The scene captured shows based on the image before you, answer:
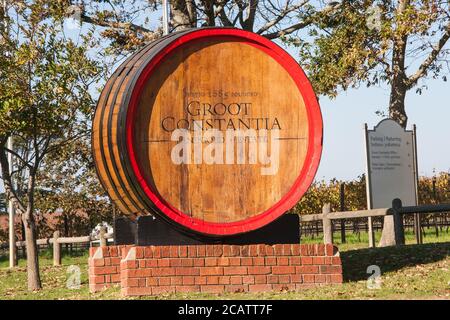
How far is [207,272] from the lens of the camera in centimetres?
1073

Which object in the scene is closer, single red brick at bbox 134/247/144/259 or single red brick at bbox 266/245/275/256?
single red brick at bbox 134/247/144/259

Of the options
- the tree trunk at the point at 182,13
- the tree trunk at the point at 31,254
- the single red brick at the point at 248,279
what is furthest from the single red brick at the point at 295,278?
the tree trunk at the point at 182,13

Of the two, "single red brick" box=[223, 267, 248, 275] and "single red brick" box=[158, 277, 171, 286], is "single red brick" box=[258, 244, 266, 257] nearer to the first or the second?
"single red brick" box=[223, 267, 248, 275]

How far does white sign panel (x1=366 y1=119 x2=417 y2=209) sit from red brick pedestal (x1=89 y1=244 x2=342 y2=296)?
25.0ft

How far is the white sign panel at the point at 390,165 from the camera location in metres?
18.8

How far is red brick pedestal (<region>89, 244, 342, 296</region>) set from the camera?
10617mm

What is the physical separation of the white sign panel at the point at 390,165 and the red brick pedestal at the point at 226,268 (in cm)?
762

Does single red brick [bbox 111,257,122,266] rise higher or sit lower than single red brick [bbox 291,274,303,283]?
higher

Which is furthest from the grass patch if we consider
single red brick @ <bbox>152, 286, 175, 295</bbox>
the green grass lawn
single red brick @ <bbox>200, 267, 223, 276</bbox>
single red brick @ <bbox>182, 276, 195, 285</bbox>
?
single red brick @ <bbox>200, 267, 223, 276</bbox>

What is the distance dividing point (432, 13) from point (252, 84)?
313 inches

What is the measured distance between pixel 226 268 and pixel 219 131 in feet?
5.00

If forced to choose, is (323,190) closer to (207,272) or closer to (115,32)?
(115,32)

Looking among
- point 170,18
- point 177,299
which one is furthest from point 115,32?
point 177,299

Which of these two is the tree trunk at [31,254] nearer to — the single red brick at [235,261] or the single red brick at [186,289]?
the single red brick at [186,289]
